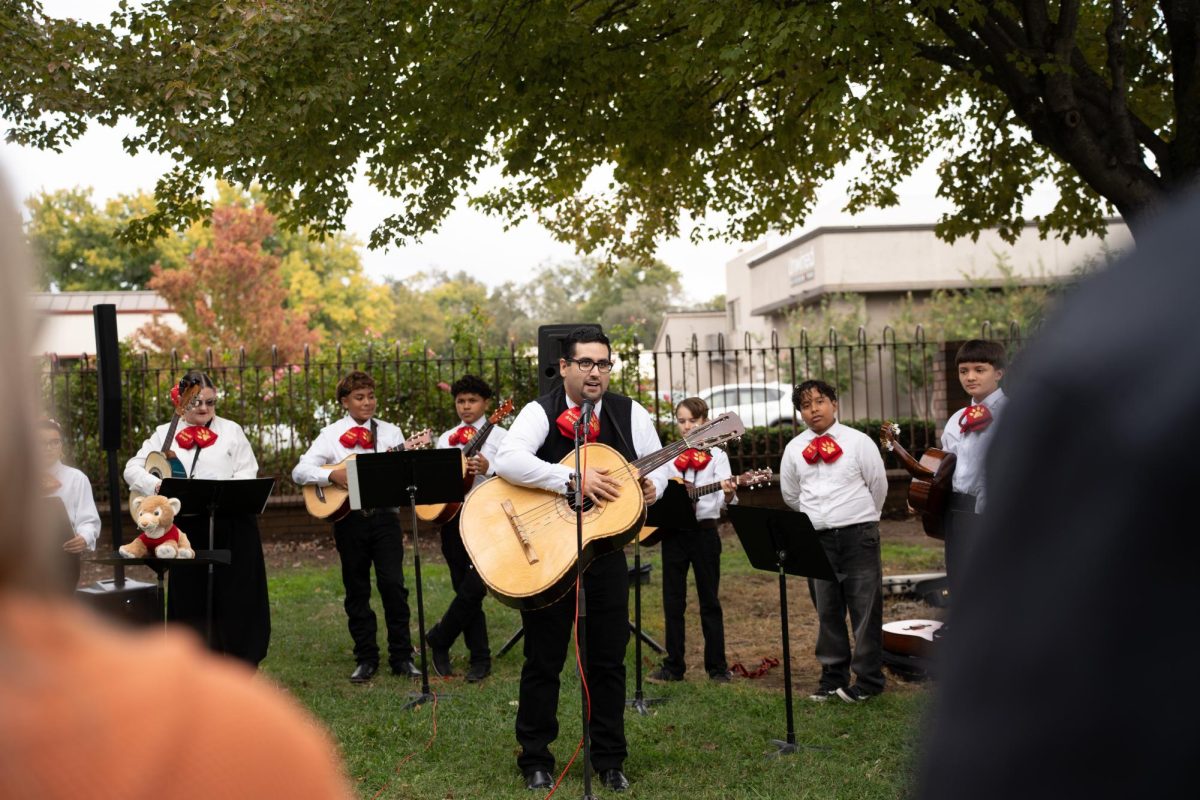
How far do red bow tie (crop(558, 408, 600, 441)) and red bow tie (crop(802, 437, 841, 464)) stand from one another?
251 centimetres

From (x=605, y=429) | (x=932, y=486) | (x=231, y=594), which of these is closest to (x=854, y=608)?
(x=932, y=486)

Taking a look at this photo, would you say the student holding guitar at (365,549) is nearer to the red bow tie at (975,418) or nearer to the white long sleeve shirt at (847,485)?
the white long sleeve shirt at (847,485)

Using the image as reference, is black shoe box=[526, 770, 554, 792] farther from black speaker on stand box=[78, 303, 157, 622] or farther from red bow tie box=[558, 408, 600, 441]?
black speaker on stand box=[78, 303, 157, 622]

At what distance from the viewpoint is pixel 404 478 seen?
8469 millimetres

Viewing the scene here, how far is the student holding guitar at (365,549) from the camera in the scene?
9844mm

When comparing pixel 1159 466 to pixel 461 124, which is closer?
pixel 1159 466

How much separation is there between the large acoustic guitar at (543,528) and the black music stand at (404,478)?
1707 millimetres

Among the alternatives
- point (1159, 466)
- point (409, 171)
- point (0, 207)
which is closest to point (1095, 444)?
point (1159, 466)

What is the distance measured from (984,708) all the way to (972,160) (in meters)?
14.0

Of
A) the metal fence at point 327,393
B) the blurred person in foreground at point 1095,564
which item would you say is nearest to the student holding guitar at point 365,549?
the metal fence at point 327,393

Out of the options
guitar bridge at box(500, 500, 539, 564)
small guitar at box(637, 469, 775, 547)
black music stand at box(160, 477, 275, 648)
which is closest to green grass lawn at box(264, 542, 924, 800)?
small guitar at box(637, 469, 775, 547)

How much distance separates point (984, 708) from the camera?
0.80 m

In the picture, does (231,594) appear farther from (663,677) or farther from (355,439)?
(663,677)

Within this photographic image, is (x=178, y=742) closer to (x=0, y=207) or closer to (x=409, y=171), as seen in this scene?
(x=0, y=207)
